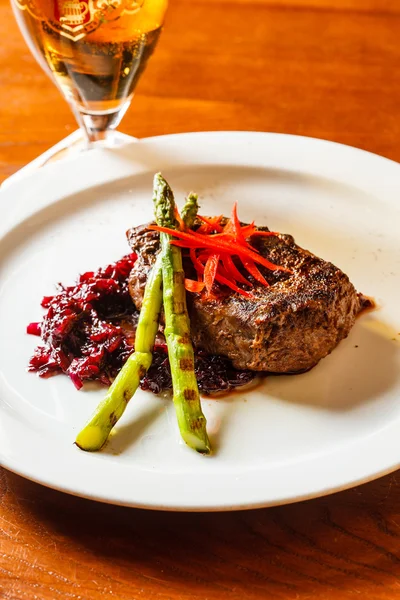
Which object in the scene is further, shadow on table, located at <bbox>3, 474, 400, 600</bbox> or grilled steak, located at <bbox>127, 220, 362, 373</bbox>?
grilled steak, located at <bbox>127, 220, 362, 373</bbox>

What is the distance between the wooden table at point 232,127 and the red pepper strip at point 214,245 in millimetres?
1063

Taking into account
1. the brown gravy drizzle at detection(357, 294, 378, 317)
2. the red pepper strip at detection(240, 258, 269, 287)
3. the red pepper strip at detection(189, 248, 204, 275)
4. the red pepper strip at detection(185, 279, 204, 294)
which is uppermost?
the red pepper strip at detection(189, 248, 204, 275)

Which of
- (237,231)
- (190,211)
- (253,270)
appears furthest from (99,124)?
(253,270)

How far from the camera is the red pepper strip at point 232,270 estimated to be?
3377 millimetres

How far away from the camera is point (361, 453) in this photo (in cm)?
279

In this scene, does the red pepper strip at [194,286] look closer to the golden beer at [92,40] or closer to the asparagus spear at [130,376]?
the asparagus spear at [130,376]

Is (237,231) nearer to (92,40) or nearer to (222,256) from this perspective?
(222,256)

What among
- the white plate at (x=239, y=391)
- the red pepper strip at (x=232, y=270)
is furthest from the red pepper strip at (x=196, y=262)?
the white plate at (x=239, y=391)

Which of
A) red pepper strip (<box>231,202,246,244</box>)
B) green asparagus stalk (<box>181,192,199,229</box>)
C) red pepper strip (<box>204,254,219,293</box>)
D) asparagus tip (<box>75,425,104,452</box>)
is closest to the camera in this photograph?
asparagus tip (<box>75,425,104,452</box>)

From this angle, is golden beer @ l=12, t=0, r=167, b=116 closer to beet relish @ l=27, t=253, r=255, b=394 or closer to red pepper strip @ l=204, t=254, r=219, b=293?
beet relish @ l=27, t=253, r=255, b=394

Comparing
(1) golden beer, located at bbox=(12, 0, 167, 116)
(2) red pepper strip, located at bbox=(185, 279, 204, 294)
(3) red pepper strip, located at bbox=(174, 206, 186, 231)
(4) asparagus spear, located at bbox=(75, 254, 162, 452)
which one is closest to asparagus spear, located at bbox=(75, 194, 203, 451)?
(4) asparagus spear, located at bbox=(75, 254, 162, 452)

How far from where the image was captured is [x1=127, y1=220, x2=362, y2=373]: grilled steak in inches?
127

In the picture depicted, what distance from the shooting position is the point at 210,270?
11.1ft

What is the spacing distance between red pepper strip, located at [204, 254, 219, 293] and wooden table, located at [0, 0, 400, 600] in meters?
1.02
